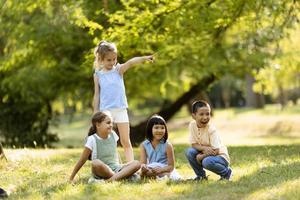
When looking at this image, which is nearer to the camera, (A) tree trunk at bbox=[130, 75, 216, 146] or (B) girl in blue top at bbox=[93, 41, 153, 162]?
(B) girl in blue top at bbox=[93, 41, 153, 162]

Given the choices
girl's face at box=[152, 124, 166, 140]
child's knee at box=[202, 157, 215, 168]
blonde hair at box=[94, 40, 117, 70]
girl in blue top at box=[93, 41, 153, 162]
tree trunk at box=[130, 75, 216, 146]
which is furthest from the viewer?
tree trunk at box=[130, 75, 216, 146]

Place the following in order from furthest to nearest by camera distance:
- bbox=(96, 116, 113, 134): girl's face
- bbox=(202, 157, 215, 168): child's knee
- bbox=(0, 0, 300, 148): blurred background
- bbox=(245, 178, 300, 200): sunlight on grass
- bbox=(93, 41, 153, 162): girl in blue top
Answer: bbox=(0, 0, 300, 148): blurred background → bbox=(93, 41, 153, 162): girl in blue top → bbox=(96, 116, 113, 134): girl's face → bbox=(202, 157, 215, 168): child's knee → bbox=(245, 178, 300, 200): sunlight on grass

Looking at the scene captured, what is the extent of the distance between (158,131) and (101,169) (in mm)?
923

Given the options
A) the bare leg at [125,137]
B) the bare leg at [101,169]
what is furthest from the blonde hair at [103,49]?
the bare leg at [101,169]

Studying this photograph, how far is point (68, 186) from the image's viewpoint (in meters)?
6.99

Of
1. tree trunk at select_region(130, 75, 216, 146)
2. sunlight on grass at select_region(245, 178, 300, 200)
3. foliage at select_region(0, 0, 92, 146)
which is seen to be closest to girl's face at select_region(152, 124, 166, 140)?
sunlight on grass at select_region(245, 178, 300, 200)

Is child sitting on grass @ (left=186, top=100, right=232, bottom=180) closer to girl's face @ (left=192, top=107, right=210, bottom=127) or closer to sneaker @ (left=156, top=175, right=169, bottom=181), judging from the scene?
girl's face @ (left=192, top=107, right=210, bottom=127)

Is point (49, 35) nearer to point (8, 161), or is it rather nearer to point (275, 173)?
point (8, 161)

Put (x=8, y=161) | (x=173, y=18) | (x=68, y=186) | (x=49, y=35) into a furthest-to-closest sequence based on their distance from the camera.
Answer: (x=49, y=35) < (x=173, y=18) < (x=8, y=161) < (x=68, y=186)

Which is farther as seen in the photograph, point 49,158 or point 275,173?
point 49,158

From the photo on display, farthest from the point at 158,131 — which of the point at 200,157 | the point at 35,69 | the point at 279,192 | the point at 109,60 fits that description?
the point at 35,69

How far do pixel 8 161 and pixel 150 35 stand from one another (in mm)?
5693

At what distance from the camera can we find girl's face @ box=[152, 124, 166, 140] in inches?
301

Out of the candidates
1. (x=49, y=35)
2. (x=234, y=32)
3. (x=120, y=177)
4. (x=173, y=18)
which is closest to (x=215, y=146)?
(x=120, y=177)
